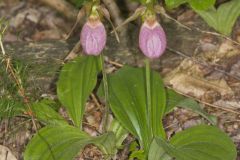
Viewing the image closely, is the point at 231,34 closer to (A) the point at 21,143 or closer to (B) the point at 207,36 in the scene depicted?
(B) the point at 207,36

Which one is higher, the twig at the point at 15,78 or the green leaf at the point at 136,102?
the twig at the point at 15,78

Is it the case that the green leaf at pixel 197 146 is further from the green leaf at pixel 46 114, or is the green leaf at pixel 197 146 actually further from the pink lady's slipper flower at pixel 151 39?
the green leaf at pixel 46 114

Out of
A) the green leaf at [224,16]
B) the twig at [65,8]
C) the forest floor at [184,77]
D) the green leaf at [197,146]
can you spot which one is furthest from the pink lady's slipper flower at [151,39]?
the twig at [65,8]

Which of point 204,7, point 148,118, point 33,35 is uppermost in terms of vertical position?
point 204,7

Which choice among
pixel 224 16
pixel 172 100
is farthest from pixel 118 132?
pixel 224 16

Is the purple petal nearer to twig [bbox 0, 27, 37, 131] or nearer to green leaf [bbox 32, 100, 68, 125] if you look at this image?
twig [bbox 0, 27, 37, 131]

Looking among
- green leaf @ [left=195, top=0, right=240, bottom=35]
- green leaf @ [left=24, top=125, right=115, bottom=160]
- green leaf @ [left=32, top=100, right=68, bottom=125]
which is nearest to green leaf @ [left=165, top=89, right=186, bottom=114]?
green leaf @ [left=24, top=125, right=115, bottom=160]

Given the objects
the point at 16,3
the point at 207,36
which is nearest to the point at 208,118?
the point at 207,36
